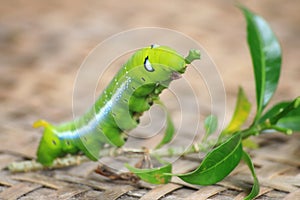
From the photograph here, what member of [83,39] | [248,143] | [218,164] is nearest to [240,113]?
[248,143]

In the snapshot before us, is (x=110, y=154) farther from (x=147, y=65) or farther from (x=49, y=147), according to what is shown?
(x=147, y=65)

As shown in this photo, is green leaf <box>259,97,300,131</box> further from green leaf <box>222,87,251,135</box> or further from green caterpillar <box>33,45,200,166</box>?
green caterpillar <box>33,45,200,166</box>

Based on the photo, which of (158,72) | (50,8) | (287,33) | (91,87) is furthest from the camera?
(50,8)

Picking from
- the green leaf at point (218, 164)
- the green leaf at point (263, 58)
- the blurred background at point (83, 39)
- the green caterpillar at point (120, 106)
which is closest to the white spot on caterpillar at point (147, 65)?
the green caterpillar at point (120, 106)

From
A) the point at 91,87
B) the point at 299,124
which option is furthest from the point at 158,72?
the point at 91,87

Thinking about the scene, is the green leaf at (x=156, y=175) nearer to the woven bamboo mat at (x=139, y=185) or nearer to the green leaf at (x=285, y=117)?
the woven bamboo mat at (x=139, y=185)

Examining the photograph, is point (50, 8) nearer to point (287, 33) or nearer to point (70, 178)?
point (287, 33)
